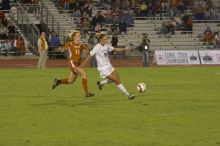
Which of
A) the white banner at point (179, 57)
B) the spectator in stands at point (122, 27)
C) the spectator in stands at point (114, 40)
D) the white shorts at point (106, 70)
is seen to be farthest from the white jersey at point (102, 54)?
the spectator in stands at point (122, 27)

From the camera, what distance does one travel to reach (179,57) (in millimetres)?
39969

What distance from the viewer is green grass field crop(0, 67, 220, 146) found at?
1180cm

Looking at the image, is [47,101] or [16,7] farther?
[16,7]

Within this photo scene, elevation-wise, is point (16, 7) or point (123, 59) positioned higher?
point (16, 7)

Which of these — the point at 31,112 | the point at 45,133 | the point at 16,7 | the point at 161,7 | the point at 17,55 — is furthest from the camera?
the point at 161,7

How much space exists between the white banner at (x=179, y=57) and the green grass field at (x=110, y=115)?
14496 millimetres

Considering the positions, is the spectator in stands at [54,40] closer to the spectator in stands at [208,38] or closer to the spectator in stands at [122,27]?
the spectator in stands at [122,27]

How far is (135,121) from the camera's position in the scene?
14188 millimetres

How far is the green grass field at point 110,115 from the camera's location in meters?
11.8

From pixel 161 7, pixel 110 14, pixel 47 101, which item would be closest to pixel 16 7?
pixel 110 14

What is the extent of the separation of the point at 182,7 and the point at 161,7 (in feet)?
6.60

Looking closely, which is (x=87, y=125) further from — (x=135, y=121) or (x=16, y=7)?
(x=16, y=7)

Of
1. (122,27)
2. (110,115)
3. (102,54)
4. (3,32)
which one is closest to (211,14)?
(122,27)

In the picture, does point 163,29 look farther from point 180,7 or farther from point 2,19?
point 2,19
